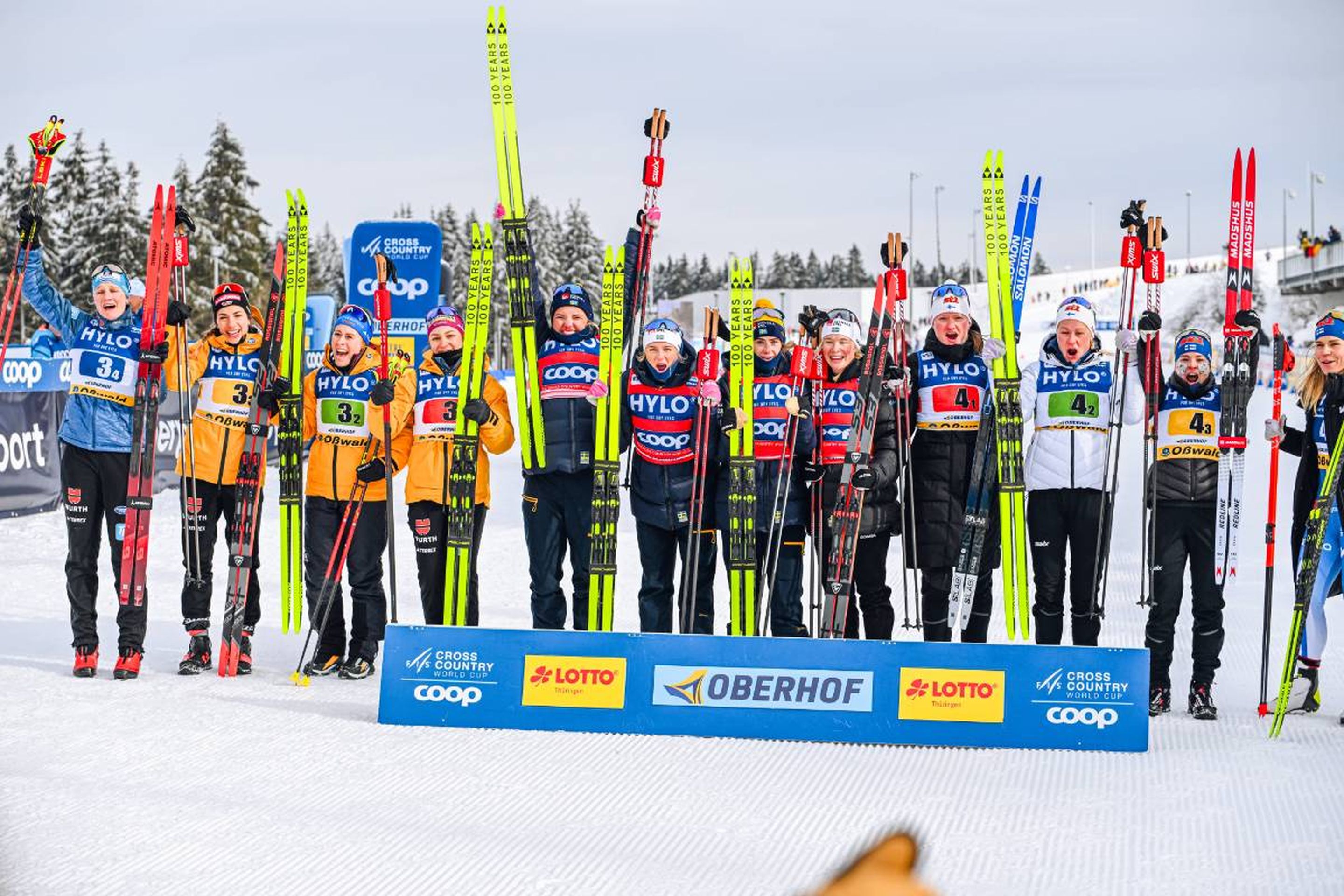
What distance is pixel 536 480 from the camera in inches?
225

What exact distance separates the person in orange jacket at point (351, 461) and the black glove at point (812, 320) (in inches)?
73.1

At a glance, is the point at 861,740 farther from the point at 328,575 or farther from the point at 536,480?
the point at 328,575

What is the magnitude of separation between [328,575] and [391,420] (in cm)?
72

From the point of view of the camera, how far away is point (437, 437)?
5820mm

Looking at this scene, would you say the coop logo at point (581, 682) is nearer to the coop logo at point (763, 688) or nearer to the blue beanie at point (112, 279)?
the coop logo at point (763, 688)

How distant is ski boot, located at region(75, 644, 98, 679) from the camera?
5.66 metres

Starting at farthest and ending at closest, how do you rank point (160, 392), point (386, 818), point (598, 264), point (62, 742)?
1. point (598, 264)
2. point (160, 392)
3. point (62, 742)
4. point (386, 818)

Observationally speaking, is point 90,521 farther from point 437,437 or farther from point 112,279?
point 437,437

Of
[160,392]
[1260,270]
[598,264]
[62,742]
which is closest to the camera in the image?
[62,742]

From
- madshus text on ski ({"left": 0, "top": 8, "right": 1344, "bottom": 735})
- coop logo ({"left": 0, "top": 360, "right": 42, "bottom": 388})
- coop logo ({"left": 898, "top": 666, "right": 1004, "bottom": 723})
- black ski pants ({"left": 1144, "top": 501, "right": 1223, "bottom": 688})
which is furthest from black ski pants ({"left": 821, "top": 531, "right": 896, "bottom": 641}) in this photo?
coop logo ({"left": 0, "top": 360, "right": 42, "bottom": 388})

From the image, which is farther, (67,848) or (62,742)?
(62,742)

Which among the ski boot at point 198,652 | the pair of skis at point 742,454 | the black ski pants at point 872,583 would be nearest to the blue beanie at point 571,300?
the pair of skis at point 742,454

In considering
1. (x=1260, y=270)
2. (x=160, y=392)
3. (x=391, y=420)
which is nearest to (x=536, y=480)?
(x=391, y=420)

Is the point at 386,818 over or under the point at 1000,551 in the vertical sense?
under
